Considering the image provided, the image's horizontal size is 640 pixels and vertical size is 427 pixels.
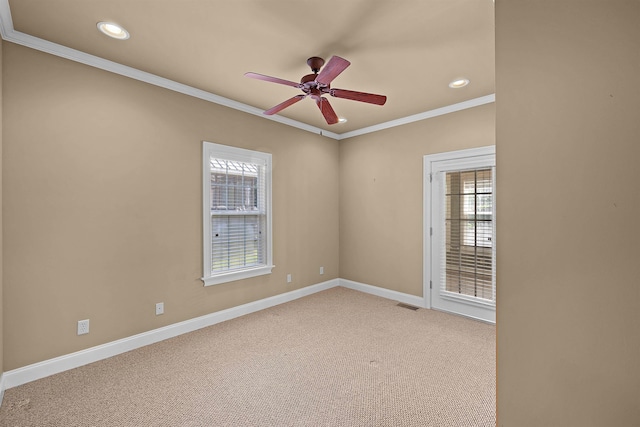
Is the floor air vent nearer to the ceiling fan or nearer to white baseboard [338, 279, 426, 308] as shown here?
white baseboard [338, 279, 426, 308]

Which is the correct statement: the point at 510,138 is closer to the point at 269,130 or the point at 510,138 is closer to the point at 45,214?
the point at 45,214

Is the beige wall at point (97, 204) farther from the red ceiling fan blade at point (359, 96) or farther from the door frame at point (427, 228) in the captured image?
the door frame at point (427, 228)

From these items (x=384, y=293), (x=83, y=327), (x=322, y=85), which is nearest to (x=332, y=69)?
(x=322, y=85)

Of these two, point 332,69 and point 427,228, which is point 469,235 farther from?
point 332,69

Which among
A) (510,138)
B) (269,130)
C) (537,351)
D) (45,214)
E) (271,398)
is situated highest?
(269,130)

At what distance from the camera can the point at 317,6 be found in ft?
6.37

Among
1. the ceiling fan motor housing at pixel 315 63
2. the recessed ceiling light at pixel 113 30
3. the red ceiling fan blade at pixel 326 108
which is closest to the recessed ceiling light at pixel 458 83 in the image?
the red ceiling fan blade at pixel 326 108

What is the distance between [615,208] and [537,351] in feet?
1.58

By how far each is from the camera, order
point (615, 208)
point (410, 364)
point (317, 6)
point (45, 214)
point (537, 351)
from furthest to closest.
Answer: point (410, 364)
point (45, 214)
point (317, 6)
point (537, 351)
point (615, 208)

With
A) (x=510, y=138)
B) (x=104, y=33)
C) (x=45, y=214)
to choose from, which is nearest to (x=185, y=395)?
(x=45, y=214)

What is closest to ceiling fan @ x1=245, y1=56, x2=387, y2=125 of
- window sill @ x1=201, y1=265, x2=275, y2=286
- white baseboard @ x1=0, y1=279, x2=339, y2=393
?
window sill @ x1=201, y1=265, x2=275, y2=286

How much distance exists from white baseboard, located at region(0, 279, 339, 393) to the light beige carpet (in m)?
0.08

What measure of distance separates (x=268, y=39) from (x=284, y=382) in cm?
273

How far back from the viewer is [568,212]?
0.86 meters
